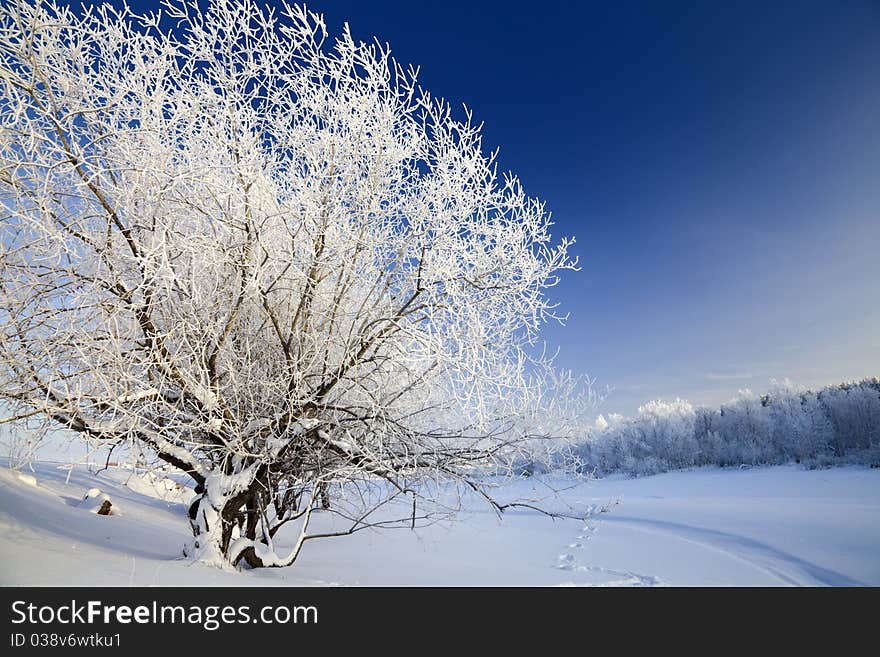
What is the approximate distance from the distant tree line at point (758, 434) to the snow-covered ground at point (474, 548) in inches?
516

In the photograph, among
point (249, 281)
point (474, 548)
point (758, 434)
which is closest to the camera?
point (249, 281)

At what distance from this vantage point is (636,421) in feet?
138

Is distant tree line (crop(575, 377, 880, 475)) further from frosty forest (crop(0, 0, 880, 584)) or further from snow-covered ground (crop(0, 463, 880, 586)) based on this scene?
frosty forest (crop(0, 0, 880, 584))

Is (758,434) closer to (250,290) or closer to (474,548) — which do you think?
(474,548)

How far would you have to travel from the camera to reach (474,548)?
7.87m

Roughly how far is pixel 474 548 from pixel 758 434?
116ft

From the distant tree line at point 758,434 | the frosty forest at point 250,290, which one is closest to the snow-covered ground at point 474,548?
the frosty forest at point 250,290

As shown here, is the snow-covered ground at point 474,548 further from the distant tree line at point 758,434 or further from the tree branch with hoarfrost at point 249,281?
the distant tree line at point 758,434

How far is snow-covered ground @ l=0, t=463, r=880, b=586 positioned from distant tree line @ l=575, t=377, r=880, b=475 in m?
13.1

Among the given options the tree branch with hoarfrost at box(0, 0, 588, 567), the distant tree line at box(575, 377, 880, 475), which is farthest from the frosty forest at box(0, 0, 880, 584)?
the distant tree line at box(575, 377, 880, 475)

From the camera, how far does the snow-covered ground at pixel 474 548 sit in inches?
145

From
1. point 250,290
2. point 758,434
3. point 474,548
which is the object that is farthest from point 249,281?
point 758,434
